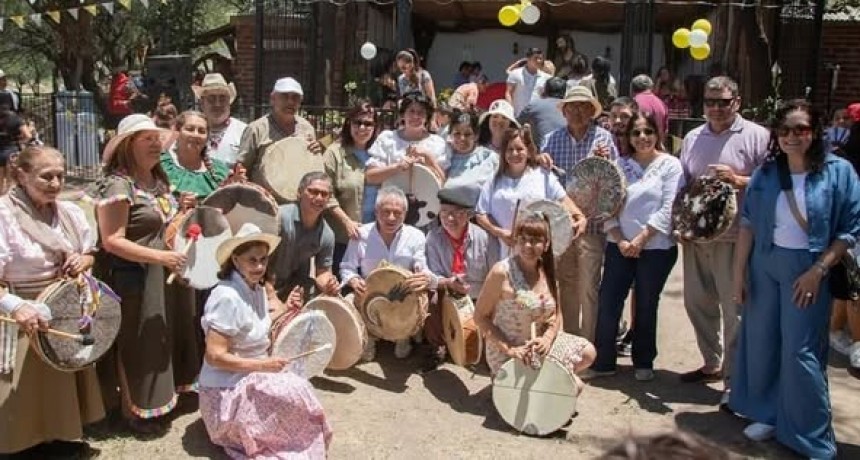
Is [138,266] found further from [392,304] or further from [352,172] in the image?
[352,172]

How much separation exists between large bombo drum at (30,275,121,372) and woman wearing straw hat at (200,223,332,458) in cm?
46

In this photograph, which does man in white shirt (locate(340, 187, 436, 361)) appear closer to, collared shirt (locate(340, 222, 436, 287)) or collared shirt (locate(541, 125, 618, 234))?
collared shirt (locate(340, 222, 436, 287))

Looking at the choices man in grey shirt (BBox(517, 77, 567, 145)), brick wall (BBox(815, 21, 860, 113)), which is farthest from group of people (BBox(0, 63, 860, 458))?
brick wall (BBox(815, 21, 860, 113))

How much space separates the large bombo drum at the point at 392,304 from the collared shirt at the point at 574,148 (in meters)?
1.24

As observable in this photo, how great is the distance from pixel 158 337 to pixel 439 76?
43.0 ft

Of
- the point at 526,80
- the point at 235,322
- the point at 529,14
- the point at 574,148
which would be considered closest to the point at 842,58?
the point at 529,14

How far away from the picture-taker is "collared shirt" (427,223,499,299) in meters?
5.91

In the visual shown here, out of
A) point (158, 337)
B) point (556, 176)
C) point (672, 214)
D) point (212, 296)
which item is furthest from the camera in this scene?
point (556, 176)

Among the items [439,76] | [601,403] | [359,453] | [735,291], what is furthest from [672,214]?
[439,76]

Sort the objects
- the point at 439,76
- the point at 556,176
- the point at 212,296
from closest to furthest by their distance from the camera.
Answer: the point at 212,296 < the point at 556,176 < the point at 439,76

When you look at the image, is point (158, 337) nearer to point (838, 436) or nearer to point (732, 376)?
point (732, 376)

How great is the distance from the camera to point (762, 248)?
469 centimetres

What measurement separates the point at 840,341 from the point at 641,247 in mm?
1889

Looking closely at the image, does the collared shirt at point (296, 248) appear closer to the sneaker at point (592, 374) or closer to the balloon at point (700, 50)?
the sneaker at point (592, 374)
